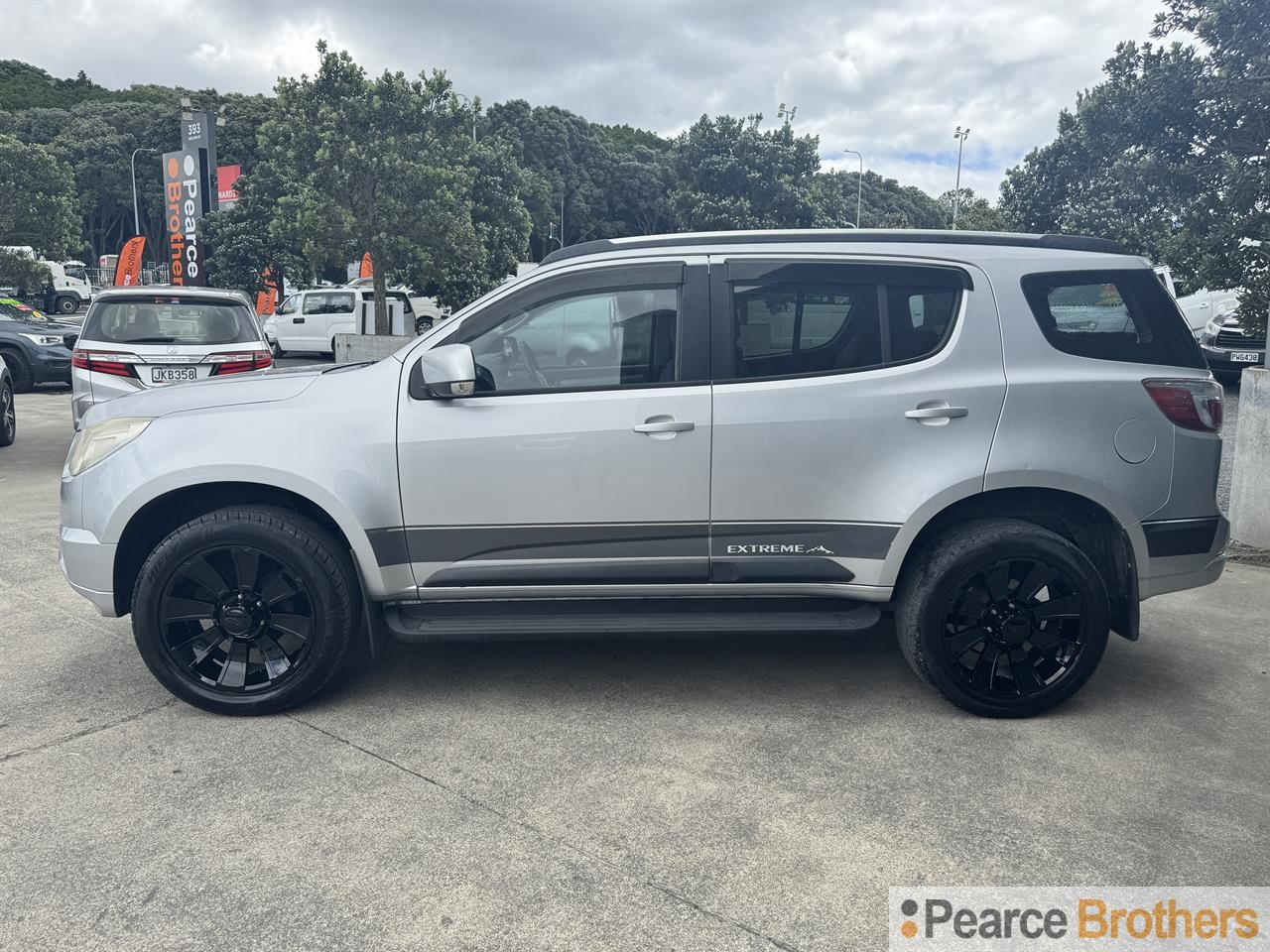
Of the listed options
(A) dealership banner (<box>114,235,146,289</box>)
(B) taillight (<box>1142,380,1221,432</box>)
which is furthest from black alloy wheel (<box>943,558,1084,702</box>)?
(A) dealership banner (<box>114,235,146,289</box>)

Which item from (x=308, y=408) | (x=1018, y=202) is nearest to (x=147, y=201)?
(x=1018, y=202)

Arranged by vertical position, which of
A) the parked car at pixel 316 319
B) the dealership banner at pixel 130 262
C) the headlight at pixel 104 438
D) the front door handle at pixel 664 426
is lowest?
the headlight at pixel 104 438

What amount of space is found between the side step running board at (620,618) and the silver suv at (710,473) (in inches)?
0.5

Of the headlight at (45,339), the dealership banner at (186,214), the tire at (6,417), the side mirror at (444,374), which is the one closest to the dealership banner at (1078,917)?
the side mirror at (444,374)

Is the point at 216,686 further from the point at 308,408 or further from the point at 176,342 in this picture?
the point at 176,342

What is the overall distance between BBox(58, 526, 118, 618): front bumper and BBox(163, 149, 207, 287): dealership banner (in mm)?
23739

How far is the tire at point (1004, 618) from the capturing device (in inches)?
150

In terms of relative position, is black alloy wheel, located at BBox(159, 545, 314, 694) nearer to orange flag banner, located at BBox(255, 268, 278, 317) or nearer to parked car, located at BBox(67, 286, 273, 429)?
parked car, located at BBox(67, 286, 273, 429)

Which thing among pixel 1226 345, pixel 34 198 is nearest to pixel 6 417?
pixel 1226 345

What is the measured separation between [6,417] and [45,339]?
248 inches

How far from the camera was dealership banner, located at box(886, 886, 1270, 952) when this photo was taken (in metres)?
2.54

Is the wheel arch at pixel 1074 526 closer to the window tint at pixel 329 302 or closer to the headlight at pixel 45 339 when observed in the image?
the headlight at pixel 45 339

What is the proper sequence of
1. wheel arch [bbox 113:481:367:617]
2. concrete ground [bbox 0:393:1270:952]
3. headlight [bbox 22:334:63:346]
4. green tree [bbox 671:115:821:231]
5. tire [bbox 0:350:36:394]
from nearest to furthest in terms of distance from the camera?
concrete ground [bbox 0:393:1270:952] → wheel arch [bbox 113:481:367:617] → tire [bbox 0:350:36:394] → headlight [bbox 22:334:63:346] → green tree [bbox 671:115:821:231]

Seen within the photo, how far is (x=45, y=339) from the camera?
52.6ft
